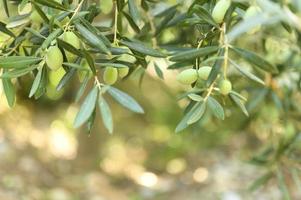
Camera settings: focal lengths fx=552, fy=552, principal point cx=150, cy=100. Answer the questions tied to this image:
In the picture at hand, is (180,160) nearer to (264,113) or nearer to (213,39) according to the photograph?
(264,113)

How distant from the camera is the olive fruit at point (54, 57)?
2.42ft

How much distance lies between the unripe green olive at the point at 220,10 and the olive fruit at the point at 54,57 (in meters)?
0.22

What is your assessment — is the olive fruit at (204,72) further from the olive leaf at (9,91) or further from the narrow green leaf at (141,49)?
the olive leaf at (9,91)

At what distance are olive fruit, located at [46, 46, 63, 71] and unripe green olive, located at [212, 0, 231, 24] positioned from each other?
0.22m

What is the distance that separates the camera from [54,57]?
Result: 739 millimetres

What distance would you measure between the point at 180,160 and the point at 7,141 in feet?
2.72

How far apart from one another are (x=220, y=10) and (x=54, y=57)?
23cm

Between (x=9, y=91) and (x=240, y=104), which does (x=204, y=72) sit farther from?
(x=9, y=91)

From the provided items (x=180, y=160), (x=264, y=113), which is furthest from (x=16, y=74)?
(x=180, y=160)

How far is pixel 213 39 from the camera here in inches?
33.9

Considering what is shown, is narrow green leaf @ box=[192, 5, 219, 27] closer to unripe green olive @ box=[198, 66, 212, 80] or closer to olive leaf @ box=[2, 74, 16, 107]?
unripe green olive @ box=[198, 66, 212, 80]

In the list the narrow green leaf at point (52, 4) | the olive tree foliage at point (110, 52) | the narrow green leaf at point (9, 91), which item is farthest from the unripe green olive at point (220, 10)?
the narrow green leaf at point (9, 91)

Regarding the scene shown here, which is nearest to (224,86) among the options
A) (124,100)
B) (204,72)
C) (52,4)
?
(204,72)

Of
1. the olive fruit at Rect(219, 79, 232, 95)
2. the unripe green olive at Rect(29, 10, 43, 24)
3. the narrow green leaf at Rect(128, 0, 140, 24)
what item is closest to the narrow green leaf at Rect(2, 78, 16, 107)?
the unripe green olive at Rect(29, 10, 43, 24)
